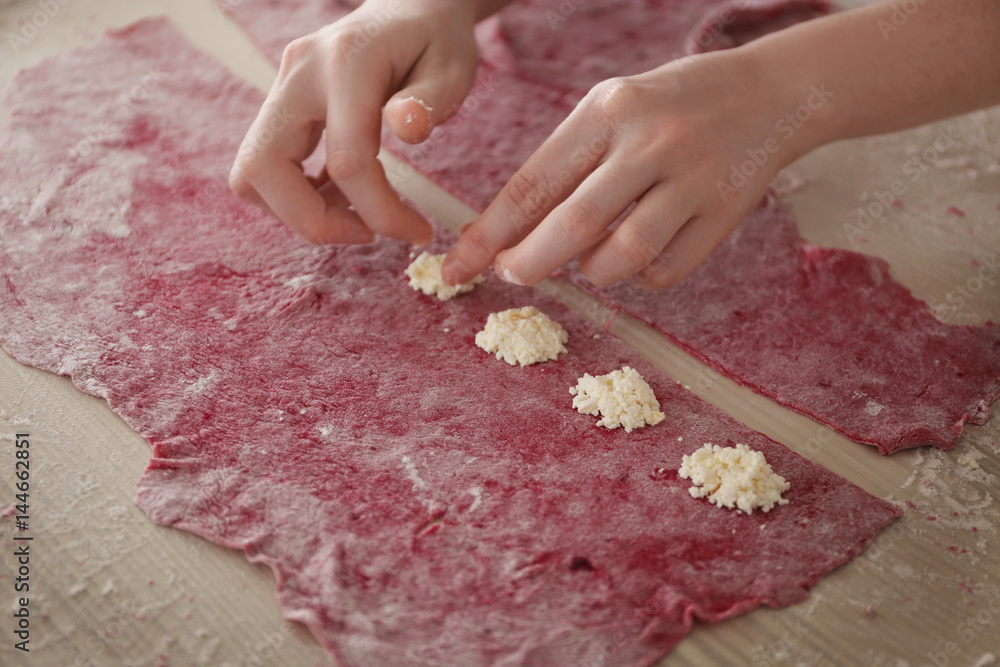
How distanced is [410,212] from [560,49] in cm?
96

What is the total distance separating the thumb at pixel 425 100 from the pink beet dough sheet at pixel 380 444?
0.29 meters

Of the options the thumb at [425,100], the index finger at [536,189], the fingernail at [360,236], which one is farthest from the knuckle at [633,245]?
the fingernail at [360,236]

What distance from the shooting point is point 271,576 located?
40.1 inches

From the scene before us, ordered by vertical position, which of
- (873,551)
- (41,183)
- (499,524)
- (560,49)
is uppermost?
(41,183)

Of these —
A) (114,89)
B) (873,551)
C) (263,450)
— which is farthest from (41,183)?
(873,551)

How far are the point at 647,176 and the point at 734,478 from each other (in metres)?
0.45

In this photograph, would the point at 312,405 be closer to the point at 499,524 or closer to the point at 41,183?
the point at 499,524

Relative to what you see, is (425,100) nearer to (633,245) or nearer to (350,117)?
(350,117)

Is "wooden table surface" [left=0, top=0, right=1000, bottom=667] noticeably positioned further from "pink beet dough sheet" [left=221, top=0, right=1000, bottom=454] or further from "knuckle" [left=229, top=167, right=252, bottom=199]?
"knuckle" [left=229, top=167, right=252, bottom=199]

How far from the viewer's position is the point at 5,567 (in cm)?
102

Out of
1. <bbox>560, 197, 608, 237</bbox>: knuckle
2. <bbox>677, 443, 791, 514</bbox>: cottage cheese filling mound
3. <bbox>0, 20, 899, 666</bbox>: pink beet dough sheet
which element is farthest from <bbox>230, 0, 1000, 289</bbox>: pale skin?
<bbox>677, 443, 791, 514</bbox>: cottage cheese filling mound

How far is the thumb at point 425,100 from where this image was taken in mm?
1162

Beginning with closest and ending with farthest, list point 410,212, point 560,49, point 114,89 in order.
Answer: point 410,212
point 114,89
point 560,49

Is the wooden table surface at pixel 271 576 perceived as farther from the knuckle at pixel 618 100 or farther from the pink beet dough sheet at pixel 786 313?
the knuckle at pixel 618 100
